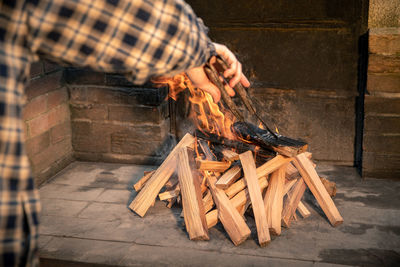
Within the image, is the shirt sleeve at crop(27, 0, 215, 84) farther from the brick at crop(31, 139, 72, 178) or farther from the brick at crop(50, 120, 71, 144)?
the brick at crop(50, 120, 71, 144)

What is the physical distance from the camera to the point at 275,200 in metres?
3.79

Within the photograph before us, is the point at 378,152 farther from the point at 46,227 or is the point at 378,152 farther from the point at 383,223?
the point at 46,227

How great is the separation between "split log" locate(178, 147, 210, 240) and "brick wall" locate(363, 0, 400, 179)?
6.17 feet

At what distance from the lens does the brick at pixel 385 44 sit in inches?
171

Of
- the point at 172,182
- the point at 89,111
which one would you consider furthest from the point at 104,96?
the point at 172,182

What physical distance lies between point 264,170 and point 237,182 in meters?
0.24

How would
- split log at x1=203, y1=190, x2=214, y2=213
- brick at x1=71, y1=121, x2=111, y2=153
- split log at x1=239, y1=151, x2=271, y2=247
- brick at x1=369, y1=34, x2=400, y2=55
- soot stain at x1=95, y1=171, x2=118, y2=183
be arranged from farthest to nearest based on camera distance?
brick at x1=71, y1=121, x2=111, y2=153 → soot stain at x1=95, y1=171, x2=118, y2=183 → brick at x1=369, y1=34, x2=400, y2=55 → split log at x1=203, y1=190, x2=214, y2=213 → split log at x1=239, y1=151, x2=271, y2=247

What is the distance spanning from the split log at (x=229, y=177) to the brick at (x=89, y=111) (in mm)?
1922

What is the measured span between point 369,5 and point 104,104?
9.43ft

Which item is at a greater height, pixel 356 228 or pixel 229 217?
pixel 229 217

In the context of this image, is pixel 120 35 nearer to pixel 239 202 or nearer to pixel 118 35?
pixel 118 35

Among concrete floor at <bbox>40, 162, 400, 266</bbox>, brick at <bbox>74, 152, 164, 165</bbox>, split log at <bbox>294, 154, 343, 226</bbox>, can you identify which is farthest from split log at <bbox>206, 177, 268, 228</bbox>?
brick at <bbox>74, 152, 164, 165</bbox>

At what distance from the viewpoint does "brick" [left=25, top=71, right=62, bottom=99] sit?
4622mm

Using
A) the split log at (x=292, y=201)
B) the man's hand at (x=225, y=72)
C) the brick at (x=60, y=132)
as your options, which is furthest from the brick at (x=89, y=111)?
the man's hand at (x=225, y=72)
